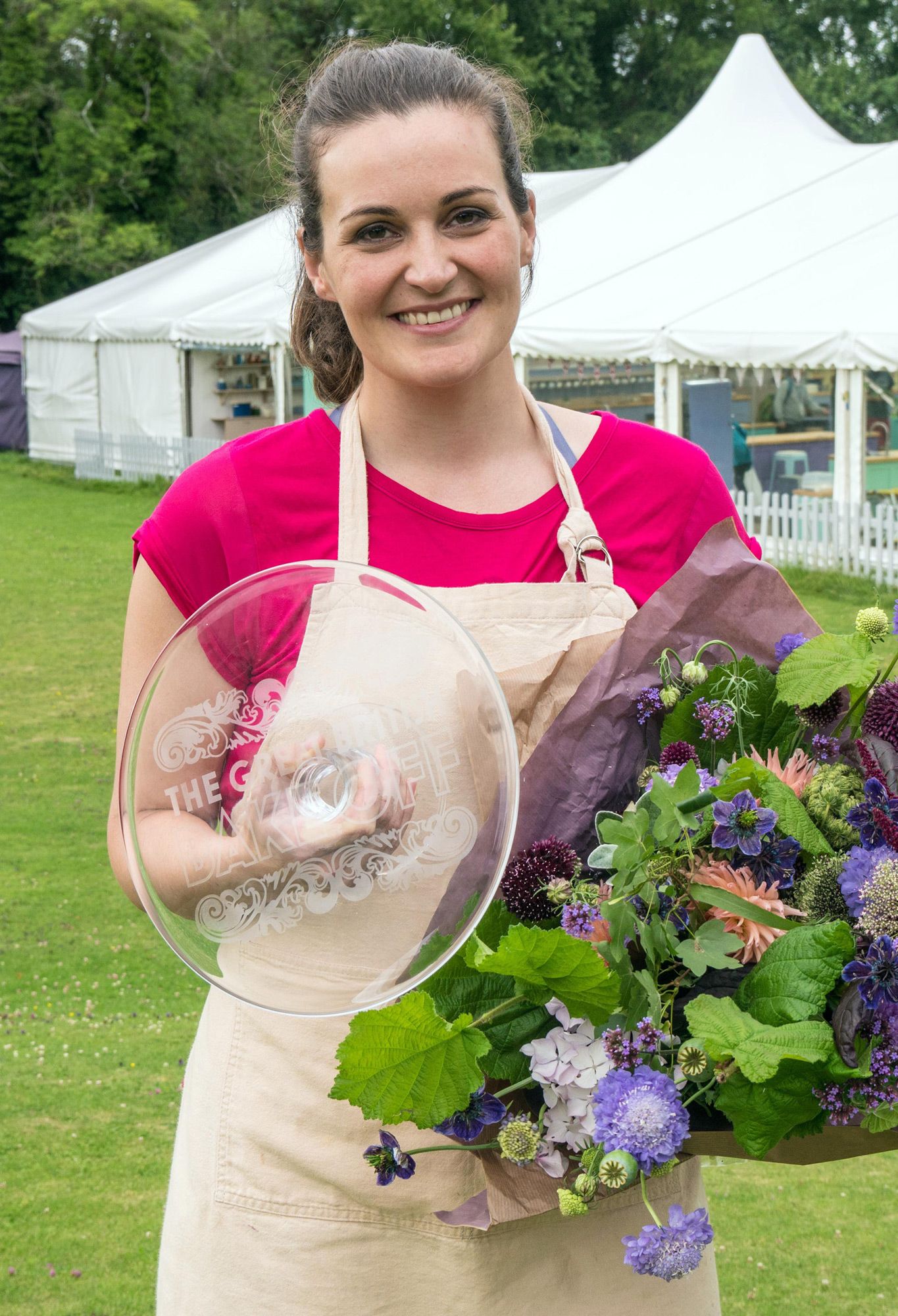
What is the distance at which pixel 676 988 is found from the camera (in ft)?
4.33

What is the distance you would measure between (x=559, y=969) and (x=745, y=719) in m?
0.39

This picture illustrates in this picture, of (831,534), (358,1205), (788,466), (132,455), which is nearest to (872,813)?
(358,1205)

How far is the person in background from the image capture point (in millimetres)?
17641

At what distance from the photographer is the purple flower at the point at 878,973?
1.21 metres

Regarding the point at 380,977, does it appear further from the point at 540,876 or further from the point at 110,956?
the point at 110,956

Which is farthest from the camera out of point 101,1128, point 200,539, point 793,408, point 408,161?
point 793,408

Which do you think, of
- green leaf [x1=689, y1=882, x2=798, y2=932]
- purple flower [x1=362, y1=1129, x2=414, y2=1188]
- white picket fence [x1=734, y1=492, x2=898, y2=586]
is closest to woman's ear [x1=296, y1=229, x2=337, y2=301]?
green leaf [x1=689, y1=882, x2=798, y2=932]

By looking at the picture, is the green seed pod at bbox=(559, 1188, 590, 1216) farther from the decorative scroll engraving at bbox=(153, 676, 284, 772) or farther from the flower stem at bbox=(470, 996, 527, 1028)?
the decorative scroll engraving at bbox=(153, 676, 284, 772)

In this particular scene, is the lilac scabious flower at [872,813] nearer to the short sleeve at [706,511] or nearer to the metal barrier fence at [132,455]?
the short sleeve at [706,511]

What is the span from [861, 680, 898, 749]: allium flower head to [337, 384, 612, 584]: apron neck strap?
0.43 meters

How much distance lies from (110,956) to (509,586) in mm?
4472

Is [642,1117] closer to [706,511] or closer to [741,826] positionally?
[741,826]

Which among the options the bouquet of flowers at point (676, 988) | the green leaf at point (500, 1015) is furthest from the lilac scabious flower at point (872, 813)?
the green leaf at point (500, 1015)

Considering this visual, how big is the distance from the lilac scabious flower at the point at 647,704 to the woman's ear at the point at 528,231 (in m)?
0.62
